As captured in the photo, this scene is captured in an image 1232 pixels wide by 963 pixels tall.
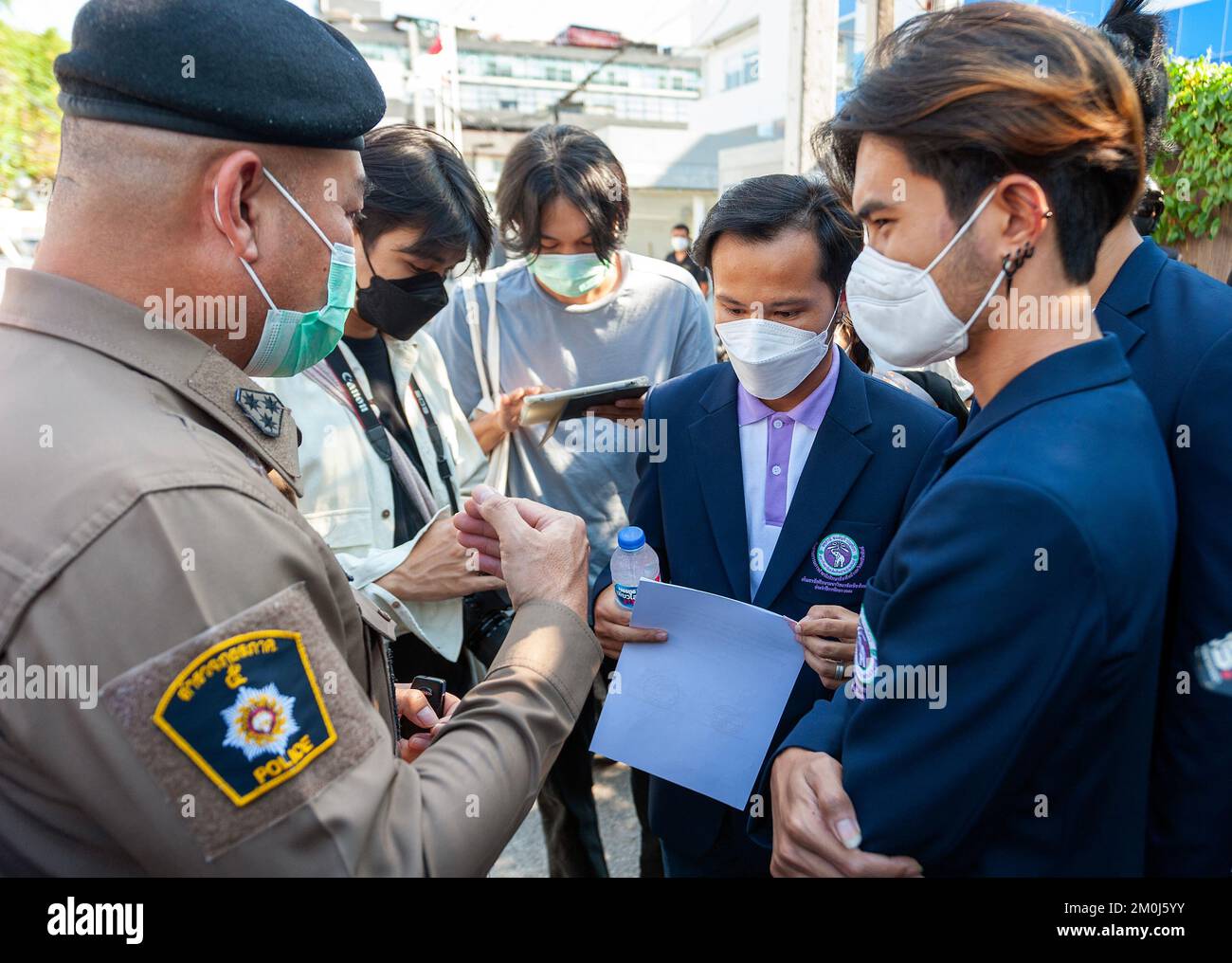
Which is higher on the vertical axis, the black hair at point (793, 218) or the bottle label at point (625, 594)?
the black hair at point (793, 218)

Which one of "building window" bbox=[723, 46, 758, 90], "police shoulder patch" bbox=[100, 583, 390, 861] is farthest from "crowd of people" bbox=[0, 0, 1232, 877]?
"building window" bbox=[723, 46, 758, 90]

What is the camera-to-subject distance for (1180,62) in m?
4.86

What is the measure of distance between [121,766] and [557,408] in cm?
189

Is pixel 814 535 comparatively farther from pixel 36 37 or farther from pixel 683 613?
pixel 36 37

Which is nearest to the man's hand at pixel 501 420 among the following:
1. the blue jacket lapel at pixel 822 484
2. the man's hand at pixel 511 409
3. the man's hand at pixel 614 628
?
the man's hand at pixel 511 409

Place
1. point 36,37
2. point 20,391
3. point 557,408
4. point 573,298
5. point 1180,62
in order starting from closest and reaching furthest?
point 20,391, point 557,408, point 573,298, point 1180,62, point 36,37

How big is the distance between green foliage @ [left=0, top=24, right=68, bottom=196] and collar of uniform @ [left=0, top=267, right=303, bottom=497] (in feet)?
41.5

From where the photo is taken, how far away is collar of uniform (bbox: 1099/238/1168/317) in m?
1.47

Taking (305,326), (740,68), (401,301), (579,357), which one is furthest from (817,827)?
(740,68)

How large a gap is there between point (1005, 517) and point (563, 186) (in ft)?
7.56

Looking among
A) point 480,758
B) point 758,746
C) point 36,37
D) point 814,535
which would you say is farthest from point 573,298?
point 36,37

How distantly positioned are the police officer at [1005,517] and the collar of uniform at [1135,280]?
195 millimetres

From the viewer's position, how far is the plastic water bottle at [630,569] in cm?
193

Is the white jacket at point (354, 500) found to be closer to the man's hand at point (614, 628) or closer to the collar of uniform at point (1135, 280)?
the man's hand at point (614, 628)
